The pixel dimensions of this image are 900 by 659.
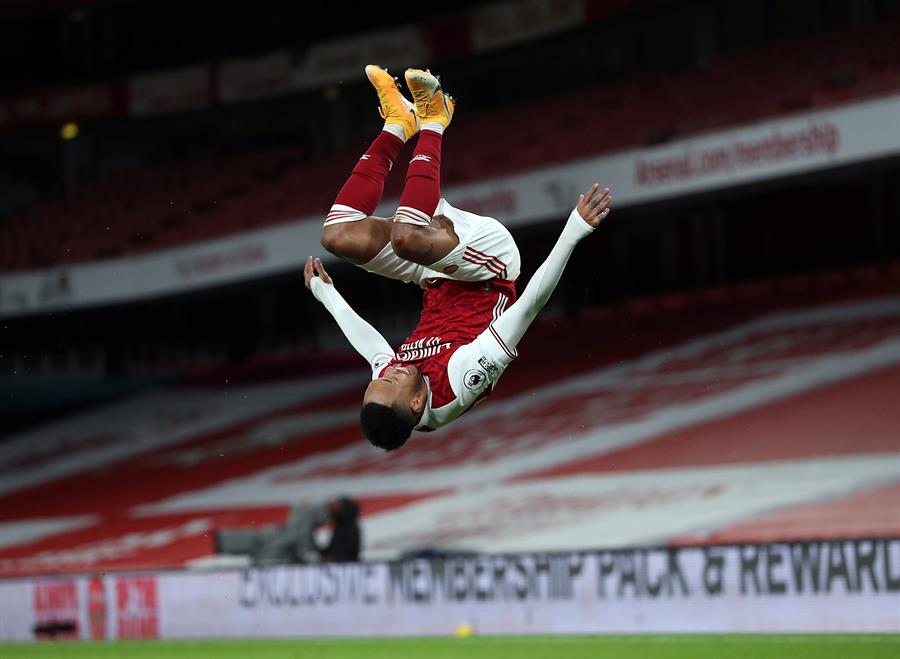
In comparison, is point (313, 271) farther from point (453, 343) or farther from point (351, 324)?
point (453, 343)

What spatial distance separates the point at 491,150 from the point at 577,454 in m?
6.03

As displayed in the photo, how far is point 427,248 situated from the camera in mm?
7160

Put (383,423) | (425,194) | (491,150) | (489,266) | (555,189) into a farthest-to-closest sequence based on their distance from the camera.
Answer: (491,150)
(555,189)
(489,266)
(425,194)
(383,423)

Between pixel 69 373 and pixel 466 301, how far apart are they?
25336 mm

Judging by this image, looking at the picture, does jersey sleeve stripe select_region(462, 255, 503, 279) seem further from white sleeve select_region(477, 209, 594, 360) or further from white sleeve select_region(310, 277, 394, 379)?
white sleeve select_region(310, 277, 394, 379)

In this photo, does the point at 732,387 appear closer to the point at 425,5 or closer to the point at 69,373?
the point at 425,5

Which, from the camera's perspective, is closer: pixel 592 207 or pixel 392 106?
pixel 592 207

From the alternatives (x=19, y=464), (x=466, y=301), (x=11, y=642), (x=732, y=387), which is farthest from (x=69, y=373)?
(x=466, y=301)

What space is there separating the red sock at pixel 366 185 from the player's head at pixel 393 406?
87 cm

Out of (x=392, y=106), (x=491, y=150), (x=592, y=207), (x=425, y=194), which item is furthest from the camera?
(x=491, y=150)

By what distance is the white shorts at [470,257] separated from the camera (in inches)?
291

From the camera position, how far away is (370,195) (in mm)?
7574

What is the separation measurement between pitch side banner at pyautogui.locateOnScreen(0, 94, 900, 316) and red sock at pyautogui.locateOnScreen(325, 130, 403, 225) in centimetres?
1100

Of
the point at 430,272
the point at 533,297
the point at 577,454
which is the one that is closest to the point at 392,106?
the point at 430,272
